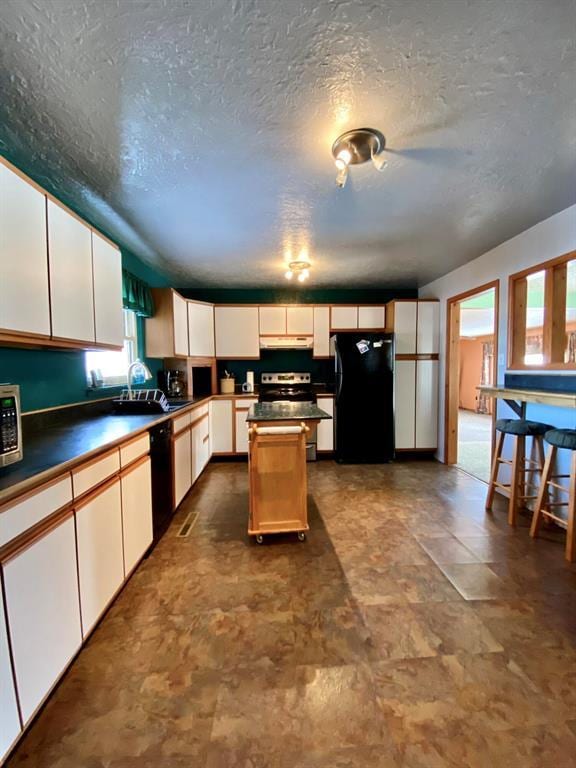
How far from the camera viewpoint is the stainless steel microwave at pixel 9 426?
1.17 metres

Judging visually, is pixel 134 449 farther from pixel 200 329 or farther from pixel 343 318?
pixel 343 318

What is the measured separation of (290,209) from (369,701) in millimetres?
2741

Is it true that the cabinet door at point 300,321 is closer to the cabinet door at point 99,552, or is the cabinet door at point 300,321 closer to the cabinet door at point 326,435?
the cabinet door at point 326,435

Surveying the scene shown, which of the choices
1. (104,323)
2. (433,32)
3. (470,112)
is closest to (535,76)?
(470,112)

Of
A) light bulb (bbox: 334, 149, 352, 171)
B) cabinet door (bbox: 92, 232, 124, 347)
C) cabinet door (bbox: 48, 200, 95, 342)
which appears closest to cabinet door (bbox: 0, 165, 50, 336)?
cabinet door (bbox: 48, 200, 95, 342)

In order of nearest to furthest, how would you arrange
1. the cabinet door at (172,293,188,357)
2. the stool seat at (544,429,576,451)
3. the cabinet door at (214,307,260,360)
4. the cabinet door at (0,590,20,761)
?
the cabinet door at (0,590,20,761)
the stool seat at (544,429,576,451)
the cabinet door at (172,293,188,357)
the cabinet door at (214,307,260,360)

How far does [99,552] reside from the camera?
1.50 meters

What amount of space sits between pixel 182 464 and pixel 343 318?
9.55 ft

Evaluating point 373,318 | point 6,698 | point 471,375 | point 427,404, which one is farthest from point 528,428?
point 471,375

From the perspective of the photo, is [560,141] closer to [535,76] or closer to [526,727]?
[535,76]

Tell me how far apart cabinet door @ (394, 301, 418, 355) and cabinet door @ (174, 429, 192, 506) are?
2.94 meters

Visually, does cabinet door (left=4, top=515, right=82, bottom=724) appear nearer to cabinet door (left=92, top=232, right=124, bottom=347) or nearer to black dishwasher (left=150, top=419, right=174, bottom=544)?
black dishwasher (left=150, top=419, right=174, bottom=544)

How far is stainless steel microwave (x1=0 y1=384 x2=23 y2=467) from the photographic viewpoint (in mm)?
1173

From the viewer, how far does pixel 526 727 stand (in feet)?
3.58
